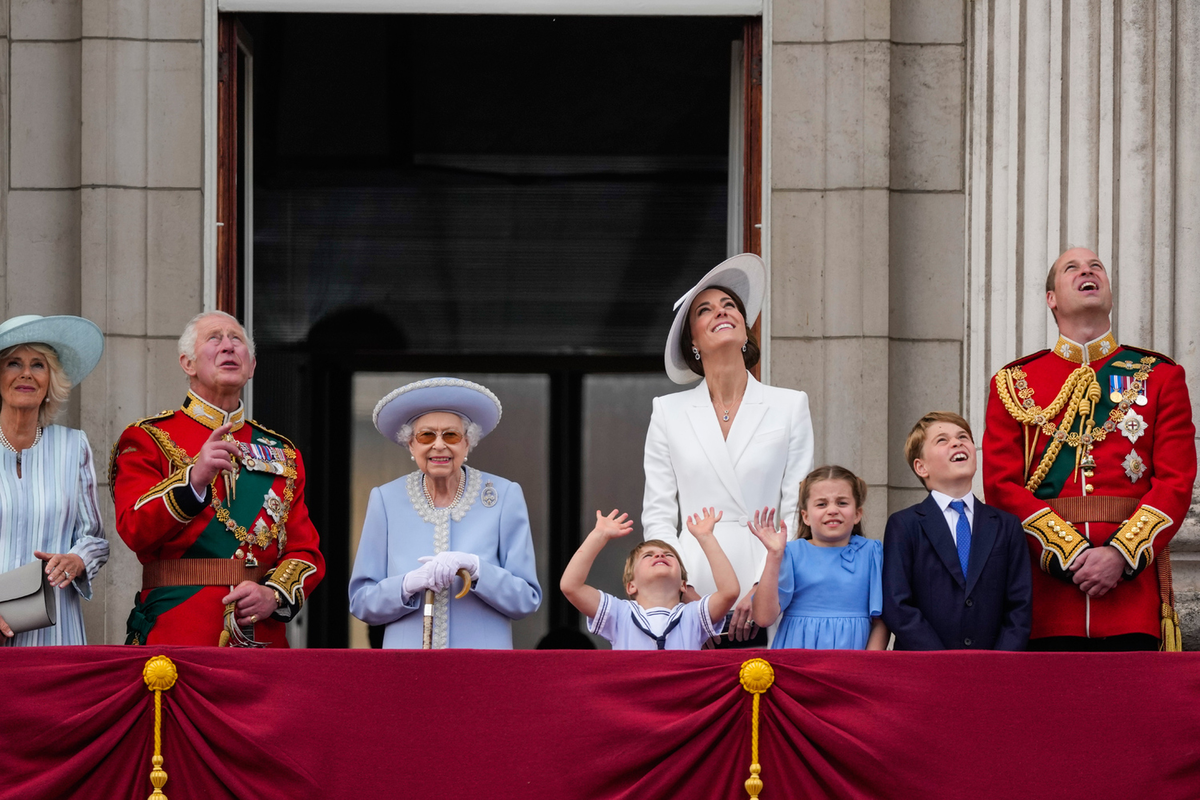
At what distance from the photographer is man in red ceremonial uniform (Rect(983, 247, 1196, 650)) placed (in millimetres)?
4953

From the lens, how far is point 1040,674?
4.35 metres

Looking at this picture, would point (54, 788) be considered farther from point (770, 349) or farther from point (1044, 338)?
point (1044, 338)

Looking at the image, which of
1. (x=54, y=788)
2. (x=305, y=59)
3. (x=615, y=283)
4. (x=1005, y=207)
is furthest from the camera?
(x=615, y=283)

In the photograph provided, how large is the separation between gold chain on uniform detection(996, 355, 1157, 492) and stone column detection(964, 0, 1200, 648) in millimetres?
1398

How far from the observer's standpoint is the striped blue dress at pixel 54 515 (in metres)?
5.03

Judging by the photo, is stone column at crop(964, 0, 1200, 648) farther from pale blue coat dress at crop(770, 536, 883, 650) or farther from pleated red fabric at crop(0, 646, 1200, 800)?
pleated red fabric at crop(0, 646, 1200, 800)

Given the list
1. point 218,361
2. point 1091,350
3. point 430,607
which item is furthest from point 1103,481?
point 218,361

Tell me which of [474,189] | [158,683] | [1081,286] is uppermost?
[474,189]

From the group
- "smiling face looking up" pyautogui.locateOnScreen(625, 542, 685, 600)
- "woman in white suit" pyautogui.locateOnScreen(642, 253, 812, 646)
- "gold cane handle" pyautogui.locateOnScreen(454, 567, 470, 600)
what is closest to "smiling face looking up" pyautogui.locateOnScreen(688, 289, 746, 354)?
"woman in white suit" pyautogui.locateOnScreen(642, 253, 812, 646)

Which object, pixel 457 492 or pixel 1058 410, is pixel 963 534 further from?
pixel 457 492

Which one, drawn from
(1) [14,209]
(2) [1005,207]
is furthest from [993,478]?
(1) [14,209]

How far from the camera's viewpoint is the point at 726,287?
18.6 feet

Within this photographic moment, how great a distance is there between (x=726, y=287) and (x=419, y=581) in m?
1.63

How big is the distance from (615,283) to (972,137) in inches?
151
